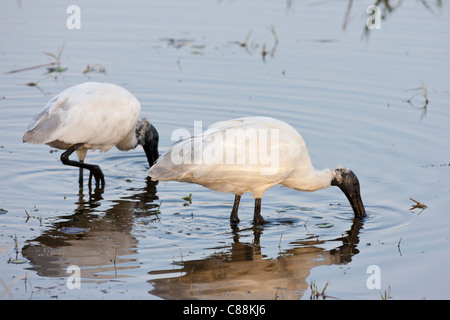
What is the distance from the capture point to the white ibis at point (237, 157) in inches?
263

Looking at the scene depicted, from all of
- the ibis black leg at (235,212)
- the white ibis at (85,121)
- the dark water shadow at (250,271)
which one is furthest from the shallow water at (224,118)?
the white ibis at (85,121)

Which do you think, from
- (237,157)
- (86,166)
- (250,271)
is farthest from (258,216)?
(86,166)

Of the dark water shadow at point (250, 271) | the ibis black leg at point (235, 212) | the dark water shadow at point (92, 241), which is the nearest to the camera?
the dark water shadow at point (250, 271)

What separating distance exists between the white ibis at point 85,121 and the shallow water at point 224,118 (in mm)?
441

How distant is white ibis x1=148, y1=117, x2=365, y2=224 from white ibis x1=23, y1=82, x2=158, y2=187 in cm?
128

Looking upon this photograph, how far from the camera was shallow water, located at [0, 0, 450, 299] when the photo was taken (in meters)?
5.99

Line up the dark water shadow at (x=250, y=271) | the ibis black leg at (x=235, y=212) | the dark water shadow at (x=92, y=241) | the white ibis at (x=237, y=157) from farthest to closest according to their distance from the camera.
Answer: the ibis black leg at (x=235, y=212) < the white ibis at (x=237, y=157) < the dark water shadow at (x=92, y=241) < the dark water shadow at (x=250, y=271)

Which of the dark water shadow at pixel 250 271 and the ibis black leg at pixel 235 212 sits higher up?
the ibis black leg at pixel 235 212

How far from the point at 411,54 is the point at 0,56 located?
6.79m

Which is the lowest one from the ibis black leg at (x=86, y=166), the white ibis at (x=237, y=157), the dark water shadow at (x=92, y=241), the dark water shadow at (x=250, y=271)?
the dark water shadow at (x=250, y=271)

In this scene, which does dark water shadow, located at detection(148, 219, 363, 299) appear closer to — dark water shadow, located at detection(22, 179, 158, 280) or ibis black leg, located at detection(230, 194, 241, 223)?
ibis black leg, located at detection(230, 194, 241, 223)

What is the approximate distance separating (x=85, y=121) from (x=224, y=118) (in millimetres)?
2586

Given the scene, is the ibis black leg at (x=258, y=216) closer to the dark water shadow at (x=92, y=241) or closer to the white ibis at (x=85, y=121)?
the dark water shadow at (x=92, y=241)
